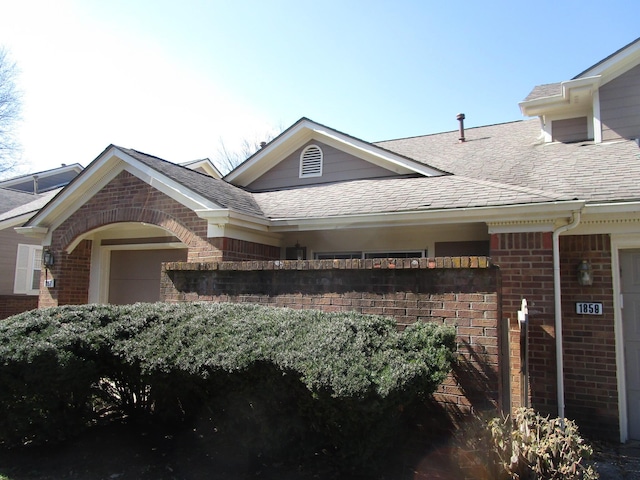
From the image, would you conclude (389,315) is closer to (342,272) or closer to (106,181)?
(342,272)

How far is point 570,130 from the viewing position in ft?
28.7

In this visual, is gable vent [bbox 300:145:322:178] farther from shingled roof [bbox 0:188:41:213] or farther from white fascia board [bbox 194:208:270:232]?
shingled roof [bbox 0:188:41:213]

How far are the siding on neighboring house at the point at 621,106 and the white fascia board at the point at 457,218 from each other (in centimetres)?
311

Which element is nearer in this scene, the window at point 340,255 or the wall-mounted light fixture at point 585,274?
the wall-mounted light fixture at point 585,274

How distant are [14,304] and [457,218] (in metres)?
14.2

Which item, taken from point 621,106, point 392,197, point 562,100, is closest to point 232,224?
point 392,197

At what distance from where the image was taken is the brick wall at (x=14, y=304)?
14281 mm

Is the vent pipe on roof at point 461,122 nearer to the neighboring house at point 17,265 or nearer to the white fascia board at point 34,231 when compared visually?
the white fascia board at point 34,231

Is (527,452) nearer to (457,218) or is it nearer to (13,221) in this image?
(457,218)

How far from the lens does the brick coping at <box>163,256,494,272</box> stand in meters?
4.42

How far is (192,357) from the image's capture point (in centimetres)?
406

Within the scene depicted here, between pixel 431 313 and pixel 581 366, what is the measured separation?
316 cm

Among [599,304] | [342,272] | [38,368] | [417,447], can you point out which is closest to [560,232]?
[599,304]

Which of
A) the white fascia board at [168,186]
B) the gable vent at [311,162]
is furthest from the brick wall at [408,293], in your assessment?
the gable vent at [311,162]
